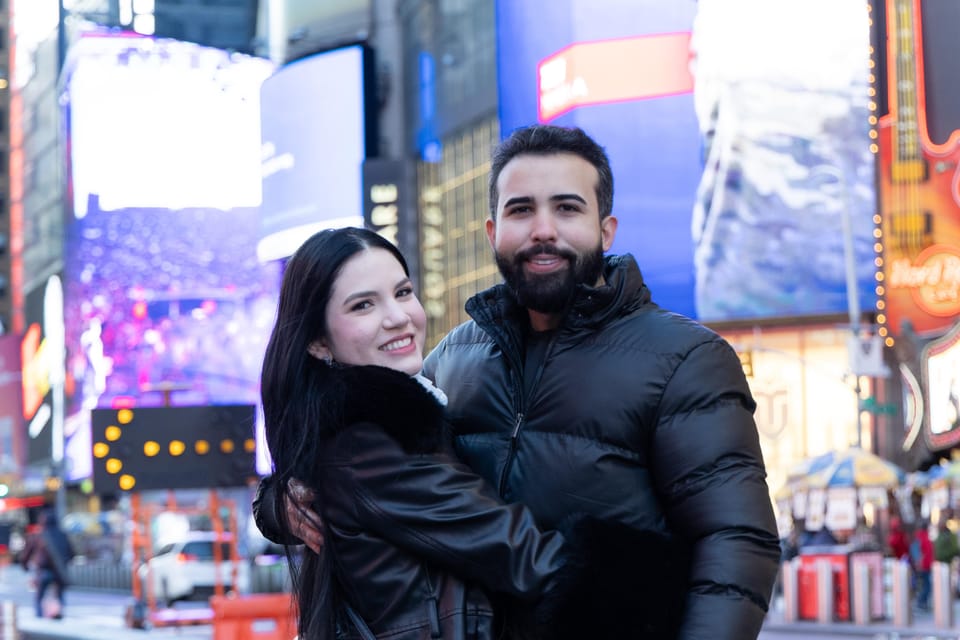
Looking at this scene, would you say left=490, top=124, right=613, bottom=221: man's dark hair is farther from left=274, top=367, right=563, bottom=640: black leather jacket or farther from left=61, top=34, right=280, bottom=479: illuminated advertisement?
left=61, top=34, right=280, bottom=479: illuminated advertisement

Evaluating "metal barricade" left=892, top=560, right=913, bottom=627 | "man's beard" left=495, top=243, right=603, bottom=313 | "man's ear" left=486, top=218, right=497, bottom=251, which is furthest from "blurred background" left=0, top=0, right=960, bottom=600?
"man's beard" left=495, top=243, right=603, bottom=313

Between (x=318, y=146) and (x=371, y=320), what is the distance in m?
61.7

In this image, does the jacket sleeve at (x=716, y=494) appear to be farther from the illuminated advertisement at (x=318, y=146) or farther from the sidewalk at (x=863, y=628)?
the illuminated advertisement at (x=318, y=146)

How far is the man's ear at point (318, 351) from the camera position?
4.18 meters

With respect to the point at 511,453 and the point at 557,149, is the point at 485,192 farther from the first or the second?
the point at 511,453

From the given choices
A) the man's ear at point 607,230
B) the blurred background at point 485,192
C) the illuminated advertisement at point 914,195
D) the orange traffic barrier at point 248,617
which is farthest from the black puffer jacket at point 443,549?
the illuminated advertisement at point 914,195

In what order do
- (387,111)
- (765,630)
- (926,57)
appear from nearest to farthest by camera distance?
(765,630) → (926,57) → (387,111)

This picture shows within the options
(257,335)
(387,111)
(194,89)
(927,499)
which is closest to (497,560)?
(927,499)

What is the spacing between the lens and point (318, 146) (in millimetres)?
65188

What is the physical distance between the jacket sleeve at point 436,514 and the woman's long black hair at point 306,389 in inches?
3.3

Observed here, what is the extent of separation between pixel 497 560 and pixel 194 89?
7902cm

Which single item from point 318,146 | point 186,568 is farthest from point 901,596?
point 318,146

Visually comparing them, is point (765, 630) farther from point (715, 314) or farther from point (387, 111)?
point (387, 111)

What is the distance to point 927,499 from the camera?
3319cm
